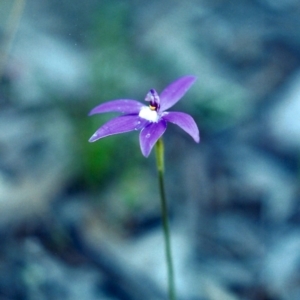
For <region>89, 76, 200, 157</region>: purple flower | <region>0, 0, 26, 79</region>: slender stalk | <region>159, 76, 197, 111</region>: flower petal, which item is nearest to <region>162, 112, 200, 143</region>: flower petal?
<region>89, 76, 200, 157</region>: purple flower

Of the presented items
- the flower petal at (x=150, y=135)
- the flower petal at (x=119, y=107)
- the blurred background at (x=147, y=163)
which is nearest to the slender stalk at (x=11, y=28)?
the blurred background at (x=147, y=163)

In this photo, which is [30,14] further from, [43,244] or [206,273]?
[206,273]

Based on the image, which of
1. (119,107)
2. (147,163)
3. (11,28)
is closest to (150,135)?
(119,107)

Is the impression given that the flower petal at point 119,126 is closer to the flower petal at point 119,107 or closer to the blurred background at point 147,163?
the flower petal at point 119,107

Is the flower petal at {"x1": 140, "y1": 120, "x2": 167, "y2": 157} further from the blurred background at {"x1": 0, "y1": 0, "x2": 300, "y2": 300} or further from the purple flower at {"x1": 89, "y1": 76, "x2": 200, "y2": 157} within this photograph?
the blurred background at {"x1": 0, "y1": 0, "x2": 300, "y2": 300}

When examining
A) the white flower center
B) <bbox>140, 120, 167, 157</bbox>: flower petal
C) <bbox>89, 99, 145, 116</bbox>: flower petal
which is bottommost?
<bbox>140, 120, 167, 157</bbox>: flower petal
